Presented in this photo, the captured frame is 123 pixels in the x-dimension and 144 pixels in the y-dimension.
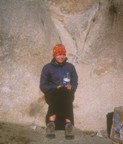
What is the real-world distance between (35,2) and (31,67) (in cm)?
163

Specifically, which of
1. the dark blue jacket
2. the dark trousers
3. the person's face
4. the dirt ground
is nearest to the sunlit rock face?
the dirt ground

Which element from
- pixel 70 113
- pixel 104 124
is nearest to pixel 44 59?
pixel 70 113

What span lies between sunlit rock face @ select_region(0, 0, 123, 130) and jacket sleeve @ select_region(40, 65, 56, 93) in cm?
33

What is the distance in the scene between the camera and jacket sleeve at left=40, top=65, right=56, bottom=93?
300 inches

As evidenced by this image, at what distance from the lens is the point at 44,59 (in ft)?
26.9

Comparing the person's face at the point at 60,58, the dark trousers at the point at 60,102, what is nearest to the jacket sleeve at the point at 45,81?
the dark trousers at the point at 60,102

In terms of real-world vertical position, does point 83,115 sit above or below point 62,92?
below

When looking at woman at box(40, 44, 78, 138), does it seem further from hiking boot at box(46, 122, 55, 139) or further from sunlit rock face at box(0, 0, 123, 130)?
sunlit rock face at box(0, 0, 123, 130)

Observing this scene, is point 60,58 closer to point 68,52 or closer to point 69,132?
point 68,52

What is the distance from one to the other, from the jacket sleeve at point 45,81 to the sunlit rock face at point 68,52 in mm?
329

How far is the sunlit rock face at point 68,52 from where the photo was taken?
7879 mm

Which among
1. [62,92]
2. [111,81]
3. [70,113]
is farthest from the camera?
[111,81]

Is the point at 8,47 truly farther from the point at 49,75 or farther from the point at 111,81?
the point at 111,81

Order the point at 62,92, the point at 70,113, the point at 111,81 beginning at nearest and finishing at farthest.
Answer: the point at 62,92, the point at 70,113, the point at 111,81
